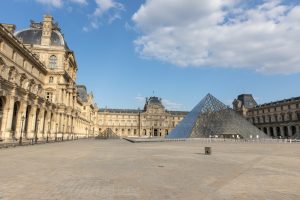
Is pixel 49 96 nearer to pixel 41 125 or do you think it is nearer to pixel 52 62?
pixel 52 62

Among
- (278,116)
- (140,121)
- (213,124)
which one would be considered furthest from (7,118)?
(140,121)

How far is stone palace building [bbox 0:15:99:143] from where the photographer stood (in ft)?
99.0

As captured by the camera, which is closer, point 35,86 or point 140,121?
point 35,86

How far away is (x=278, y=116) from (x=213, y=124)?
54.8 m

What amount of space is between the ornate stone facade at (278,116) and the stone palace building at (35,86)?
70.0m

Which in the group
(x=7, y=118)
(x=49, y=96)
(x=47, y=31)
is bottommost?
(x=7, y=118)

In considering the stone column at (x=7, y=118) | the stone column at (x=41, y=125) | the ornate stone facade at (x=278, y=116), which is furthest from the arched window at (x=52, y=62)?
the ornate stone facade at (x=278, y=116)

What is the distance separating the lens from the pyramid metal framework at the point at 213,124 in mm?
49781

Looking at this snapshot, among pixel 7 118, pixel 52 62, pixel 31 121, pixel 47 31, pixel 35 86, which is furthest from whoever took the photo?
pixel 47 31

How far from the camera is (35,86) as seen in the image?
42438 millimetres

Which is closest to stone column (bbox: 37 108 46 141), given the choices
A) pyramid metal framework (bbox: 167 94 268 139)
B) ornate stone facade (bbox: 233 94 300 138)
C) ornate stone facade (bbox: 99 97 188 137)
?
pyramid metal framework (bbox: 167 94 268 139)

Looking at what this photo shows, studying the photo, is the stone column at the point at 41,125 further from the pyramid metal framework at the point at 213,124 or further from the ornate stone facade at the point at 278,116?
the ornate stone facade at the point at 278,116

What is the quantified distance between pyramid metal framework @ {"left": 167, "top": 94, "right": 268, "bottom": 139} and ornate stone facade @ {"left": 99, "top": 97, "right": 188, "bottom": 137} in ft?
270

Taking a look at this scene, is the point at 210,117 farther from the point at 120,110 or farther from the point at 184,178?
the point at 120,110
